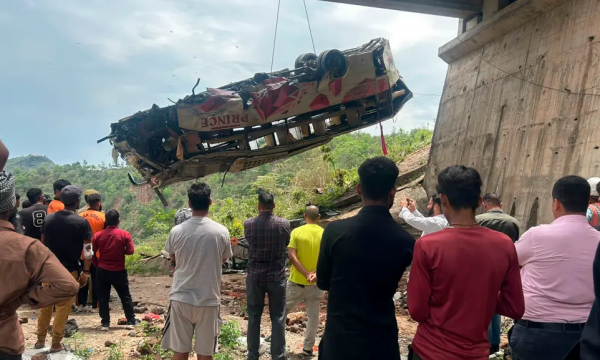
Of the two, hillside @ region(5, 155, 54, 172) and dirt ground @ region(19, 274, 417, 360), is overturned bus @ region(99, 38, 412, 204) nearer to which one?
dirt ground @ region(19, 274, 417, 360)

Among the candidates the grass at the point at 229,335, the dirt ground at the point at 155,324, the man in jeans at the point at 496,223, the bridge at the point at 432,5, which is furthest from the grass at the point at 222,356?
the bridge at the point at 432,5

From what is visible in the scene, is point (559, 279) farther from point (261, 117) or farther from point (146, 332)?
point (261, 117)

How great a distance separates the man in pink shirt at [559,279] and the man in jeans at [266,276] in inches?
89.0

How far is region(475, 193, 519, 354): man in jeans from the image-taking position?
4195 millimetres

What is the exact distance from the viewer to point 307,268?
451 cm

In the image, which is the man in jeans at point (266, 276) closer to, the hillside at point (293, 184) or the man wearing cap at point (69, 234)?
the man wearing cap at point (69, 234)

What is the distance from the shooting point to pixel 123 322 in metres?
5.75

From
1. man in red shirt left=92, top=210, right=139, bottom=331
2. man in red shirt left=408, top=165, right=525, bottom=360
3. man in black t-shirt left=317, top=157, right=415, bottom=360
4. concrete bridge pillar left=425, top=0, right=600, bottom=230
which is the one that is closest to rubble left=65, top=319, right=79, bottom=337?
man in red shirt left=92, top=210, right=139, bottom=331

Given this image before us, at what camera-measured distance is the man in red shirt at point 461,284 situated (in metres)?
2.00

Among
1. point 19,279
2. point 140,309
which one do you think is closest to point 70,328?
point 140,309

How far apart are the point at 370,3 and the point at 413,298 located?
822cm

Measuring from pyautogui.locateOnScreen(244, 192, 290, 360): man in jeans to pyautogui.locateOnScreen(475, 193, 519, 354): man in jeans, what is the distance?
2.06 meters

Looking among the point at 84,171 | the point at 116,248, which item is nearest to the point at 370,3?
the point at 116,248

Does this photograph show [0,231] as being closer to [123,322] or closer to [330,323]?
[330,323]
